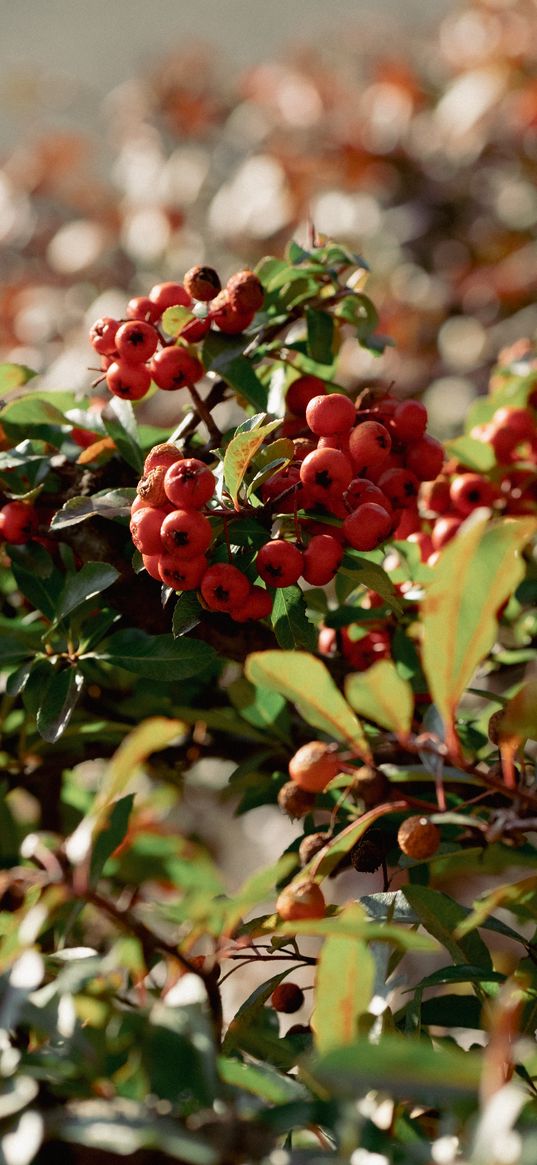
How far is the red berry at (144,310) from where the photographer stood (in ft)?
3.34

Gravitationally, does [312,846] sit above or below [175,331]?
below

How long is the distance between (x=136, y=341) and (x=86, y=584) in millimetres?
234

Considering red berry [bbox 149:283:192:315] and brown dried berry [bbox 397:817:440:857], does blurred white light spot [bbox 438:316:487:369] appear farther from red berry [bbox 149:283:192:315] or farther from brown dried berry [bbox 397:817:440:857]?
brown dried berry [bbox 397:817:440:857]

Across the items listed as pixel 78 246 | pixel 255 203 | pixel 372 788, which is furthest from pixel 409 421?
pixel 78 246

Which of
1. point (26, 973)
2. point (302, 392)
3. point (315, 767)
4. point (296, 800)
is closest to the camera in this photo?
point (26, 973)

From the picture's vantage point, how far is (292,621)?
0.89 m

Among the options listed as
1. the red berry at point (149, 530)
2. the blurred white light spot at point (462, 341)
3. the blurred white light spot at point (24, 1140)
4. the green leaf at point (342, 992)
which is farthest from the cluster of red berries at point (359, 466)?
the blurred white light spot at point (462, 341)

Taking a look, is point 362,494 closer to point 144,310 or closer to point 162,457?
point 162,457

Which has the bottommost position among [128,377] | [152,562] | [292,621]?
[292,621]

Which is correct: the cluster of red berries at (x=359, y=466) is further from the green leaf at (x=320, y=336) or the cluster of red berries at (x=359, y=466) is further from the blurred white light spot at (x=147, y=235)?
the blurred white light spot at (x=147, y=235)

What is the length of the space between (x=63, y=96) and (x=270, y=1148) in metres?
3.96

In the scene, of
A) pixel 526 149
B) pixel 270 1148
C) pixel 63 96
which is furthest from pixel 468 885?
pixel 63 96

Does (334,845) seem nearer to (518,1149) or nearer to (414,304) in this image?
(518,1149)

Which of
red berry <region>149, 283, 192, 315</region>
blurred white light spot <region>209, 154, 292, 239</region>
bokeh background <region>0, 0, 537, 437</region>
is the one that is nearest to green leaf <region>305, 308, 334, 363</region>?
red berry <region>149, 283, 192, 315</region>
